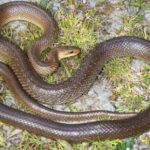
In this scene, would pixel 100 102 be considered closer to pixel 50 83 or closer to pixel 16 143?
pixel 50 83

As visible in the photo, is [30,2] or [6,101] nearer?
[6,101]

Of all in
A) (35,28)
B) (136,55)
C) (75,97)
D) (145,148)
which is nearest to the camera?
(145,148)

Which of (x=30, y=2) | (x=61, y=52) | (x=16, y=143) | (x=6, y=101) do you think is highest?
(x=30, y=2)

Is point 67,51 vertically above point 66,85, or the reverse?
point 67,51

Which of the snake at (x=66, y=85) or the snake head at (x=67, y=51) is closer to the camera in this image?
the snake at (x=66, y=85)

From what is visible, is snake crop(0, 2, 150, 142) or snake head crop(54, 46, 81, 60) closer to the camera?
snake crop(0, 2, 150, 142)

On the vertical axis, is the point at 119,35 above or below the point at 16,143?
above

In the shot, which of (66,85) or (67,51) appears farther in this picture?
(67,51)

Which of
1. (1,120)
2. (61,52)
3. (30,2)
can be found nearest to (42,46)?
(61,52)
